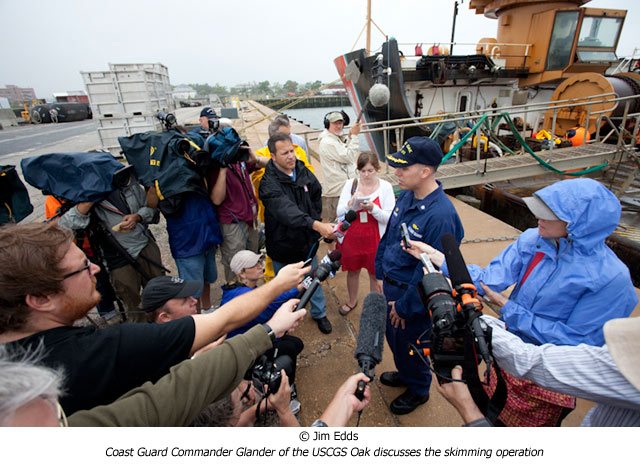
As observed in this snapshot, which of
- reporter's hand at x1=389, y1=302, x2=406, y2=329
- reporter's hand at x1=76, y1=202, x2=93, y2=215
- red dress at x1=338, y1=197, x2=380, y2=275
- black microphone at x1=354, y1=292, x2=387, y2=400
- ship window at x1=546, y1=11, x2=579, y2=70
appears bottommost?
reporter's hand at x1=389, y1=302, x2=406, y2=329

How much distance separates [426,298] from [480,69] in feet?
42.5

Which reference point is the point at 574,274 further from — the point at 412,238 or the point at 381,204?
the point at 381,204

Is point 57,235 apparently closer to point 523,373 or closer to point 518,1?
point 523,373

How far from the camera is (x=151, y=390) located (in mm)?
1033

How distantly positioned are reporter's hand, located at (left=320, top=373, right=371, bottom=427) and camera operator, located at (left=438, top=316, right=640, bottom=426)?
354 mm

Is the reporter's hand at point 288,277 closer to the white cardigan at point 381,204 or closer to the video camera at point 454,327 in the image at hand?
the video camera at point 454,327

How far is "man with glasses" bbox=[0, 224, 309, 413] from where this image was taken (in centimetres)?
105

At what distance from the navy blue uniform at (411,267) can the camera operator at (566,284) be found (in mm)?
514

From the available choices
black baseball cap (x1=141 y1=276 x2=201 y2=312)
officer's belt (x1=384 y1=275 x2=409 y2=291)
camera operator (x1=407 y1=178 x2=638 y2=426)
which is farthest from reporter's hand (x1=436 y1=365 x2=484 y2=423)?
black baseball cap (x1=141 y1=276 x2=201 y2=312)

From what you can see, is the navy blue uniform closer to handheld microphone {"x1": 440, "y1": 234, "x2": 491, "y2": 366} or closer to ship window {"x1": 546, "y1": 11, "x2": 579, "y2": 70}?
handheld microphone {"x1": 440, "y1": 234, "x2": 491, "y2": 366}

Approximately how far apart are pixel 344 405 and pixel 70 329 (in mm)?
1087

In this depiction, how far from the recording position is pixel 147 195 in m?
2.79

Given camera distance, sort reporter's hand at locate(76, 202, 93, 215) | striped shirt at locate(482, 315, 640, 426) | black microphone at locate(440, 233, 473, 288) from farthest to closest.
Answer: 1. reporter's hand at locate(76, 202, 93, 215)
2. black microphone at locate(440, 233, 473, 288)
3. striped shirt at locate(482, 315, 640, 426)
